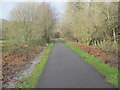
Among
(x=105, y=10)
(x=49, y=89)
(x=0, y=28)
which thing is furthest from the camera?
(x=105, y=10)

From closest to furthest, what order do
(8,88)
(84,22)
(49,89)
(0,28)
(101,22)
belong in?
(49,89), (8,88), (0,28), (101,22), (84,22)

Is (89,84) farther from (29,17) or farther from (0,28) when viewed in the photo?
(29,17)

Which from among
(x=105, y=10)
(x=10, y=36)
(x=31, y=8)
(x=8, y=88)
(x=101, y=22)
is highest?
(x=31, y=8)

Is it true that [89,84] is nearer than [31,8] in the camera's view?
Yes

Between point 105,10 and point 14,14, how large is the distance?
16.8 metres

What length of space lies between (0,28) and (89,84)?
527 inches

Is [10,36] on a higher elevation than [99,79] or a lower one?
higher

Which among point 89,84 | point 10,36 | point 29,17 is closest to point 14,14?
point 29,17

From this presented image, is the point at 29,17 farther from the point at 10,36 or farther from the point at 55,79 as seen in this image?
the point at 55,79

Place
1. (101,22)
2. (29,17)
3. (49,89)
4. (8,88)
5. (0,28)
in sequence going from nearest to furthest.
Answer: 1. (49,89)
2. (8,88)
3. (0,28)
4. (101,22)
5. (29,17)

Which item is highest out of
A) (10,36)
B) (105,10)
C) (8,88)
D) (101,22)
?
(105,10)

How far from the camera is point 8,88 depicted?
6.46m

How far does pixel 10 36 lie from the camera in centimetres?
1666

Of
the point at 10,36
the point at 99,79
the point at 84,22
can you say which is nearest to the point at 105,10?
the point at 84,22
